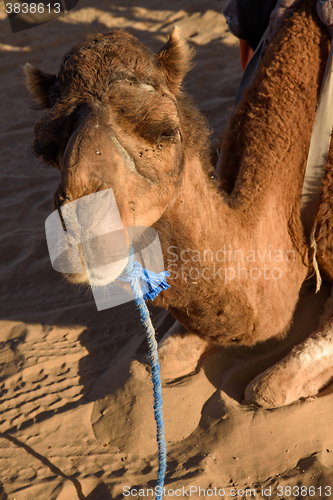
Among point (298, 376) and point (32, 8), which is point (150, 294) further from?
point (32, 8)

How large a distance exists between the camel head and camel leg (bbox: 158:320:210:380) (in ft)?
4.43

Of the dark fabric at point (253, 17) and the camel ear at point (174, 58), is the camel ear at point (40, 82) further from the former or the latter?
the dark fabric at point (253, 17)

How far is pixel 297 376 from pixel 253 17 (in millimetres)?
2758

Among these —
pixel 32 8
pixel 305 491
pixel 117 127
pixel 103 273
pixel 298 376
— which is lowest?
pixel 305 491

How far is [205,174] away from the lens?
189 cm

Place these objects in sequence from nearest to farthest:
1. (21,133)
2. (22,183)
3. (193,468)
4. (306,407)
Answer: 1. (193,468)
2. (306,407)
3. (22,183)
4. (21,133)

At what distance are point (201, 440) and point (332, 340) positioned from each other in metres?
0.91

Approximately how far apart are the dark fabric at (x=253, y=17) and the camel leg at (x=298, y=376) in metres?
2.39

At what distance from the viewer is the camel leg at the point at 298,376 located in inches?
89.9

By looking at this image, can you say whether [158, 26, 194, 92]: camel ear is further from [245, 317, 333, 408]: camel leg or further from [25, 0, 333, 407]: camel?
[245, 317, 333, 408]: camel leg

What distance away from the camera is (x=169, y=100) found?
1.58 meters

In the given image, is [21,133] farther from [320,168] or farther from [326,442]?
[326,442]

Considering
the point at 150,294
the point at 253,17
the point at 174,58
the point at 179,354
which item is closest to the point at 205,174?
the point at 174,58

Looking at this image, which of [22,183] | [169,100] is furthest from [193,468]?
[22,183]
